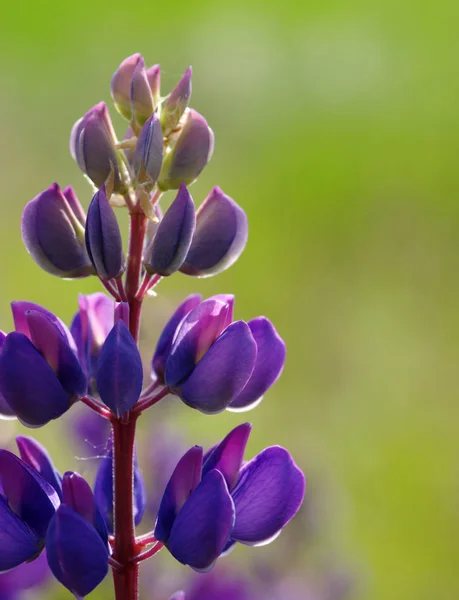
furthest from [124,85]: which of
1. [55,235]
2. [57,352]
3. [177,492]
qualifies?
[177,492]

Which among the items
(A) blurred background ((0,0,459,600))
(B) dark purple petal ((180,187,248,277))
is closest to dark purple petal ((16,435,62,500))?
(B) dark purple petal ((180,187,248,277))

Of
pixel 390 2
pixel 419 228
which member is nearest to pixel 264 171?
pixel 419 228

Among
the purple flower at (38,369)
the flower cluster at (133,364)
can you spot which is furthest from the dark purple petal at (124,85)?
the purple flower at (38,369)

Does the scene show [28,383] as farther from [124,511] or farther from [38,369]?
[124,511]

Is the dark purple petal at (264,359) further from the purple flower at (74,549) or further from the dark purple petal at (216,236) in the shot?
the purple flower at (74,549)

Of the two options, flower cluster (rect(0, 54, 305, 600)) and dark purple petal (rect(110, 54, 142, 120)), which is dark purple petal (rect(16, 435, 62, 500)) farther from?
dark purple petal (rect(110, 54, 142, 120))

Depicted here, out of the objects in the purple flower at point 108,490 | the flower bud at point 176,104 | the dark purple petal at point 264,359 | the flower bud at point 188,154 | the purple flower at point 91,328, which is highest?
the flower bud at point 176,104

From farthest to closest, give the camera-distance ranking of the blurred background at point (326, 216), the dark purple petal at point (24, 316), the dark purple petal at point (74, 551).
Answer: the blurred background at point (326, 216), the dark purple petal at point (24, 316), the dark purple petal at point (74, 551)
